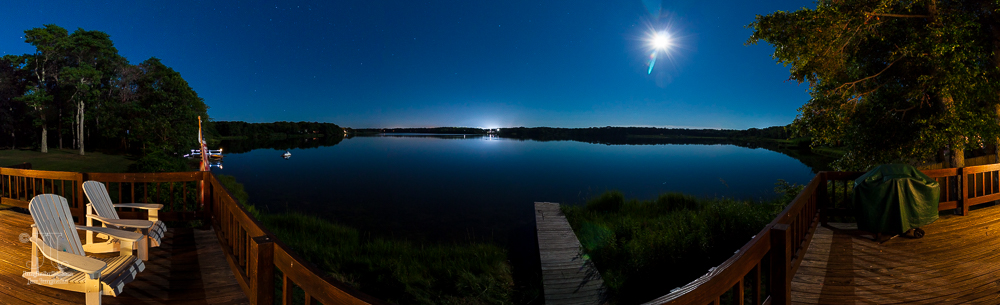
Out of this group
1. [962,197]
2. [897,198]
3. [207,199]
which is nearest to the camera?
[897,198]

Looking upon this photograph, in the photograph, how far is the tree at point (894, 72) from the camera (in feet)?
24.9

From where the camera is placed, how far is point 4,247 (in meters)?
4.70

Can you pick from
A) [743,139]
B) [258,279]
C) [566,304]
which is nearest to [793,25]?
[566,304]

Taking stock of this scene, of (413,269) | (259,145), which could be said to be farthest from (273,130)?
(413,269)

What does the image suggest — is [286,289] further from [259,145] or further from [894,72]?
[259,145]

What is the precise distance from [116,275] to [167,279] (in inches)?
39.1

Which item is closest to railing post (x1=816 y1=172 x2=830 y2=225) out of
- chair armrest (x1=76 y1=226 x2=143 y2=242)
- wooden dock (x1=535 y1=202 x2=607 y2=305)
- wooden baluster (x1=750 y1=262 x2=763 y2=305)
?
wooden dock (x1=535 y1=202 x2=607 y2=305)

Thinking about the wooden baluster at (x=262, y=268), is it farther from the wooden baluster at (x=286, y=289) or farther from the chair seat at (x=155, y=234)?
the chair seat at (x=155, y=234)

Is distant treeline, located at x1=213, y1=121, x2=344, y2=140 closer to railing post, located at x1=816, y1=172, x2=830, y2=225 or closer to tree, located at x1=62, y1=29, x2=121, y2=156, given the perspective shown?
tree, located at x1=62, y1=29, x2=121, y2=156

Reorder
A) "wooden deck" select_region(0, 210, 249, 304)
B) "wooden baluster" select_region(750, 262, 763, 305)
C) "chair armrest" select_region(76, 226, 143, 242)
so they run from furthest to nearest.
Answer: "chair armrest" select_region(76, 226, 143, 242)
"wooden deck" select_region(0, 210, 249, 304)
"wooden baluster" select_region(750, 262, 763, 305)

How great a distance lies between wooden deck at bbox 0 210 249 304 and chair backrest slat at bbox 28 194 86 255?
1.73ft

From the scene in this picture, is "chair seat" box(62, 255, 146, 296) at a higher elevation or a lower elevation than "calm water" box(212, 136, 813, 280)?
higher

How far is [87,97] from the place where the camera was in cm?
3422

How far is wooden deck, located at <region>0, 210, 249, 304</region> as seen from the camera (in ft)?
11.2
